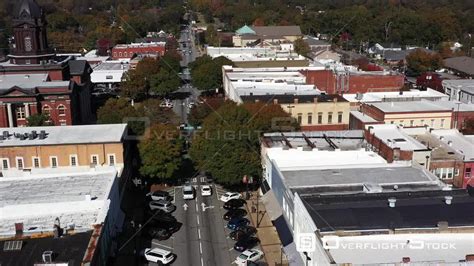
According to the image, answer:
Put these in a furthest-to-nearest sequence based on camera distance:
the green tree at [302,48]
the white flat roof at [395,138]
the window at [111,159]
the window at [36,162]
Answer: the green tree at [302,48] → the window at [111,159] → the window at [36,162] → the white flat roof at [395,138]

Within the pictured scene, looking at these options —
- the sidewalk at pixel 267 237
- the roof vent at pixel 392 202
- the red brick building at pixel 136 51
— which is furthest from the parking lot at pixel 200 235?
the red brick building at pixel 136 51

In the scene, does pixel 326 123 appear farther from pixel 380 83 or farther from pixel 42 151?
pixel 42 151

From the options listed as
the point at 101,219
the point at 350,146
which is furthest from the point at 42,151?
the point at 350,146

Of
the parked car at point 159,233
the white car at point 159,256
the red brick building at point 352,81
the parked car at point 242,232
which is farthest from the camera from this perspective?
the red brick building at point 352,81

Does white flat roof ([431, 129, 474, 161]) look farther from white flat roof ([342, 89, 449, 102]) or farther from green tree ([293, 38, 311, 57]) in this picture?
green tree ([293, 38, 311, 57])

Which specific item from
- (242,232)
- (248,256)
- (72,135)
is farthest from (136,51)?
(248,256)

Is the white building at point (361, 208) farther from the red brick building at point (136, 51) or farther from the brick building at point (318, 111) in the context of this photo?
the red brick building at point (136, 51)

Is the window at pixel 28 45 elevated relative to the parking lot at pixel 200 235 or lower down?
elevated
